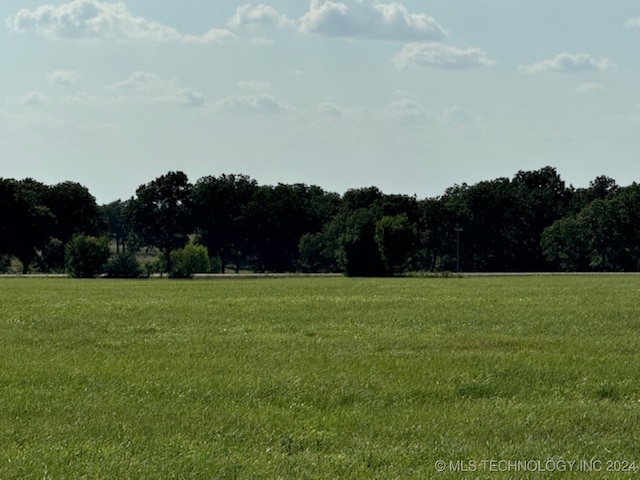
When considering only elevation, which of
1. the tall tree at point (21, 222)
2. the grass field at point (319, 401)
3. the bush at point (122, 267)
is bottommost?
the grass field at point (319, 401)

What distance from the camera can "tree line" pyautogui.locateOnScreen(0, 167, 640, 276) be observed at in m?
132

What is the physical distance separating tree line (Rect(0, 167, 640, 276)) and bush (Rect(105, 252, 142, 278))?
150mm

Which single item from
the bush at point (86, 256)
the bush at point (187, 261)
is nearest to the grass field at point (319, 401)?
the bush at point (86, 256)

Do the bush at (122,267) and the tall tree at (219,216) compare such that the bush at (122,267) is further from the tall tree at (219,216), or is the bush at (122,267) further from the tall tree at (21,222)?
the tall tree at (219,216)

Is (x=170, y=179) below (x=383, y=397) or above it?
above

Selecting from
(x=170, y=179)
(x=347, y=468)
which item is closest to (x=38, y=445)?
(x=347, y=468)

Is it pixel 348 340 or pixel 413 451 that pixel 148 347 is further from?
pixel 413 451

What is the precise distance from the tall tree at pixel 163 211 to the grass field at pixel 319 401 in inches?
4883

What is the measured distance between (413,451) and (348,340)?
14069 millimetres

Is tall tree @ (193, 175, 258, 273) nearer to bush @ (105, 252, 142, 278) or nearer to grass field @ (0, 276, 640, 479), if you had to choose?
bush @ (105, 252, 142, 278)

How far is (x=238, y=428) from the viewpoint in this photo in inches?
539

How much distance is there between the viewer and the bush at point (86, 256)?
114 metres

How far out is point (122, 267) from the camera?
119 metres

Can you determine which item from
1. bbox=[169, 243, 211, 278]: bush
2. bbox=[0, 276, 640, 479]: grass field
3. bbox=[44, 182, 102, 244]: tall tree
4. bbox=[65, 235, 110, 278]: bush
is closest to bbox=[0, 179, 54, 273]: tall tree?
bbox=[44, 182, 102, 244]: tall tree
